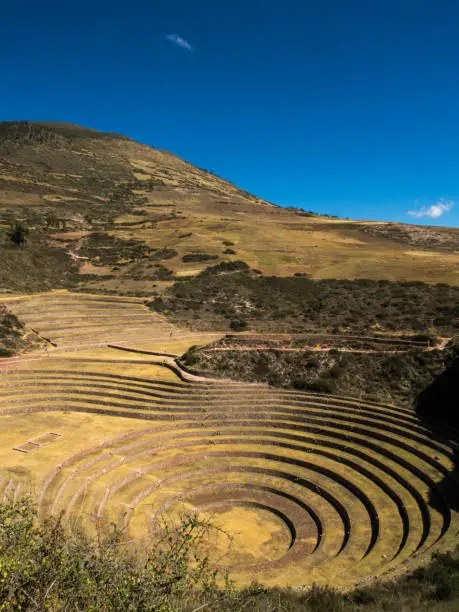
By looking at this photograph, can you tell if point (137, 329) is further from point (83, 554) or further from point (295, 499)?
point (83, 554)

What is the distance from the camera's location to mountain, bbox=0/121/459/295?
57.2 metres

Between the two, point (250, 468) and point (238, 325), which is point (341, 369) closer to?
point (250, 468)

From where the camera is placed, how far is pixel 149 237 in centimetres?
7931

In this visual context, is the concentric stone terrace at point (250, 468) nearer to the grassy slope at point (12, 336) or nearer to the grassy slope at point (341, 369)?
the grassy slope at point (341, 369)

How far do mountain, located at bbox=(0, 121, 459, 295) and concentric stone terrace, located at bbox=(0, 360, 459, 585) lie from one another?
1156 inches

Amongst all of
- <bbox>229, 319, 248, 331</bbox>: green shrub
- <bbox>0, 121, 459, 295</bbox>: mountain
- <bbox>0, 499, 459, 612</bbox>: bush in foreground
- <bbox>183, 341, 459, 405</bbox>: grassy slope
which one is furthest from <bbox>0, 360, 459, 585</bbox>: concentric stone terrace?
<bbox>0, 121, 459, 295</bbox>: mountain

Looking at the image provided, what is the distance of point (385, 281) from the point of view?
167ft

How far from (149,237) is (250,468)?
213 feet

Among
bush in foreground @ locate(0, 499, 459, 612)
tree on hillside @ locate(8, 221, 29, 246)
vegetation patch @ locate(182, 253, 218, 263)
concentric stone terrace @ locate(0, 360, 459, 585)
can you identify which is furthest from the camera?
vegetation patch @ locate(182, 253, 218, 263)

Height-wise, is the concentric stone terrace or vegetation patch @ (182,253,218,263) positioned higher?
vegetation patch @ (182,253,218,263)

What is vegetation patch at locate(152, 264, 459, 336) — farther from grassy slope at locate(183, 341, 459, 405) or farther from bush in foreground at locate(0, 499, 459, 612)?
bush in foreground at locate(0, 499, 459, 612)

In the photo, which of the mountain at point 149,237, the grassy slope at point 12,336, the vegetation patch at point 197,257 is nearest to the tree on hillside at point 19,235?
the mountain at point 149,237

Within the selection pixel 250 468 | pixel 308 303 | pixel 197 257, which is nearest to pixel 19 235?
pixel 197 257

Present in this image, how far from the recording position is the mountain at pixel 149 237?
57156 millimetres
